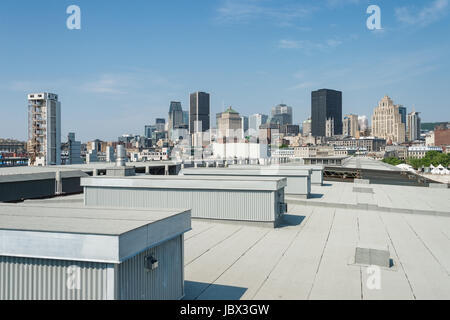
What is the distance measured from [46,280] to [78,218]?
1658 mm

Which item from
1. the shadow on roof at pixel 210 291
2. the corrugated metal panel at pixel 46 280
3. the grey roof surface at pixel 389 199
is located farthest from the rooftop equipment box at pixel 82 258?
the grey roof surface at pixel 389 199

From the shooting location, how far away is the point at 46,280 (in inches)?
281

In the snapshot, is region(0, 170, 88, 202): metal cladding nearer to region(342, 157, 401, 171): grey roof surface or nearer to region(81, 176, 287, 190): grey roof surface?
region(81, 176, 287, 190): grey roof surface

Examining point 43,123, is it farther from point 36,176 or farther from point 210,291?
point 210,291

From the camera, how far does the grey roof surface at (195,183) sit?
57.7 feet

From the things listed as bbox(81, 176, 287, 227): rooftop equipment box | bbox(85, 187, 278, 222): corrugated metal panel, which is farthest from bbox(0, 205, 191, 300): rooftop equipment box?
bbox(85, 187, 278, 222): corrugated metal panel

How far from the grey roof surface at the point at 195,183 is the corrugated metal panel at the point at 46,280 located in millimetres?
11376

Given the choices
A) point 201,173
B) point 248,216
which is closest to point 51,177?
point 201,173

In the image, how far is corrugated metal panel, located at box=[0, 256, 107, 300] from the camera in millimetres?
6871

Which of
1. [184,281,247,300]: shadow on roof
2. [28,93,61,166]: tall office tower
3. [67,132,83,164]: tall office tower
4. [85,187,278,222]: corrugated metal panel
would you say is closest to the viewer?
[184,281,247,300]: shadow on roof

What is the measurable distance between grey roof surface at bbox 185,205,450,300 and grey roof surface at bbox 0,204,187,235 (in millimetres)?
2799
